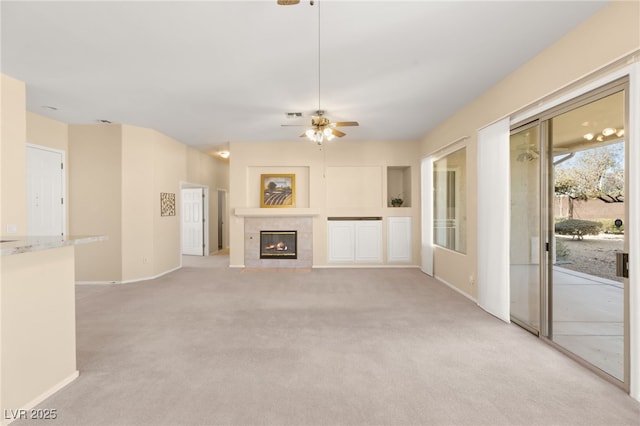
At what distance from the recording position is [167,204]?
6.47 m

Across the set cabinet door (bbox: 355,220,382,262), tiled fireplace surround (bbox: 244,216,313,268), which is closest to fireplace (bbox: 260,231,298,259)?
tiled fireplace surround (bbox: 244,216,313,268)

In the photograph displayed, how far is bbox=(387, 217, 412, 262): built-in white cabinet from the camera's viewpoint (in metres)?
7.10

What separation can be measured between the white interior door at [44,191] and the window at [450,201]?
6865 mm

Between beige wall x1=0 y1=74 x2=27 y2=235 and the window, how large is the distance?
6008mm

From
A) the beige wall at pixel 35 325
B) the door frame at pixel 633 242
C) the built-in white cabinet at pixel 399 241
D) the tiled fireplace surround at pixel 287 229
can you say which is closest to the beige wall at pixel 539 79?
the door frame at pixel 633 242

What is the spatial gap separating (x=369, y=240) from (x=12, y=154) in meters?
6.06

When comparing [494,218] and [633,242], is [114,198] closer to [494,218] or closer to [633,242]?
[494,218]

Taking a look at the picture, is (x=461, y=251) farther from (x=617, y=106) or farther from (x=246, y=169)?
(x=246, y=169)

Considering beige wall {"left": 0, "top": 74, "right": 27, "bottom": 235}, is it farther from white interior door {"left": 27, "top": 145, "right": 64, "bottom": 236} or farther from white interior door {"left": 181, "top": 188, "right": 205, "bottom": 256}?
white interior door {"left": 181, "top": 188, "right": 205, "bottom": 256}

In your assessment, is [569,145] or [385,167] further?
[385,167]

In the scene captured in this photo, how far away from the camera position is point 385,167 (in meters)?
7.16

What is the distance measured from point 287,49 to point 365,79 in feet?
3.66

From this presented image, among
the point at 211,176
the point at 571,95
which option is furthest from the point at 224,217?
the point at 571,95

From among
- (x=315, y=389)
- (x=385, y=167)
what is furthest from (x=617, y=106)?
(x=385, y=167)
